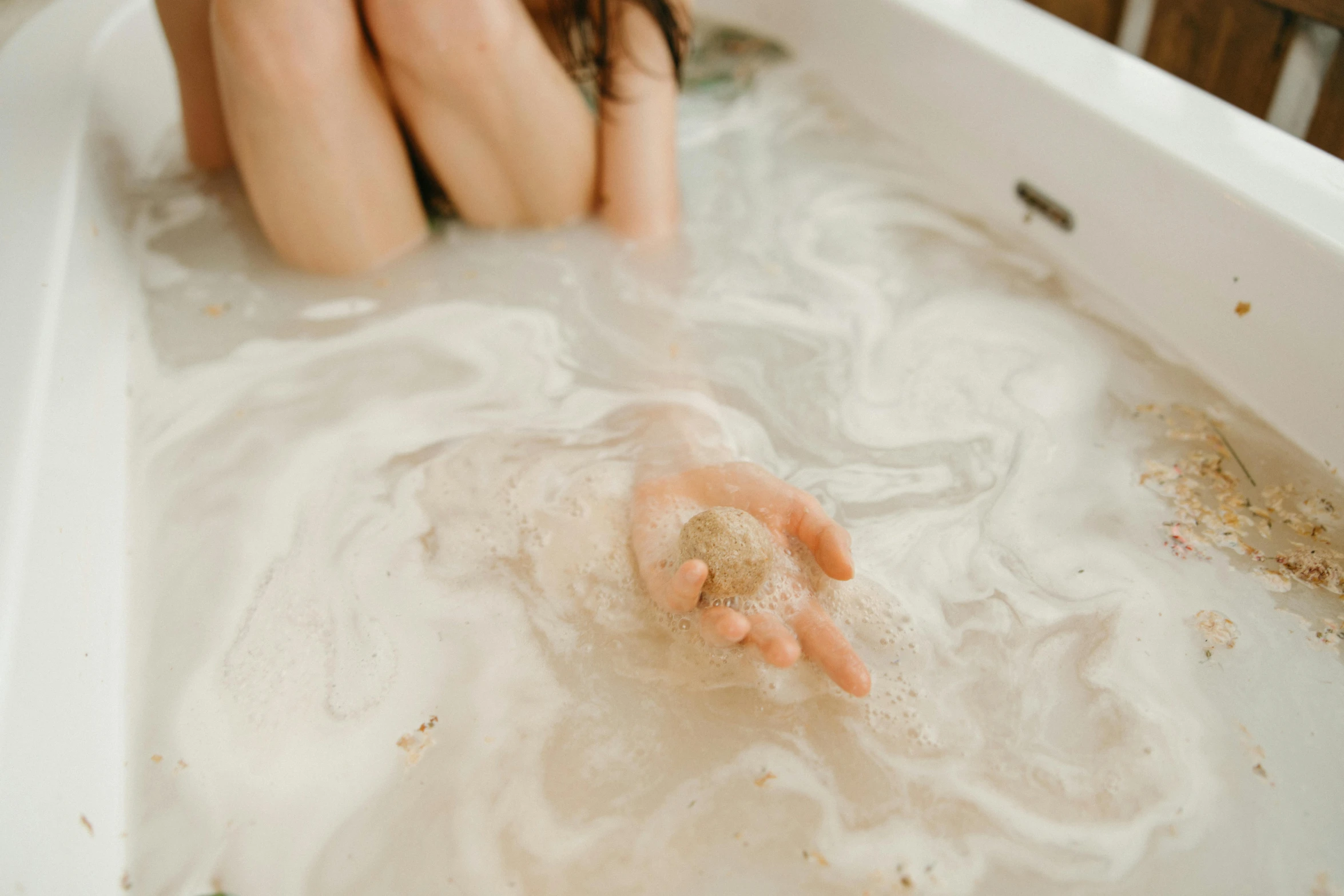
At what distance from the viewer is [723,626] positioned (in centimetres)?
74

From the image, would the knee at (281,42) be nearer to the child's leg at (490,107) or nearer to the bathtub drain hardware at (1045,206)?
the child's leg at (490,107)

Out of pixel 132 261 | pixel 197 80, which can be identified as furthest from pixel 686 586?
pixel 197 80

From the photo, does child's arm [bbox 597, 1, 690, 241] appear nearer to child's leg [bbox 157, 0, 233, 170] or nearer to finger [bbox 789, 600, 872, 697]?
child's leg [bbox 157, 0, 233, 170]

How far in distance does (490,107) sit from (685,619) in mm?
712

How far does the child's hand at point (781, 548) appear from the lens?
752 millimetres

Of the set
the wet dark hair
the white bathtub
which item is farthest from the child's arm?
the white bathtub

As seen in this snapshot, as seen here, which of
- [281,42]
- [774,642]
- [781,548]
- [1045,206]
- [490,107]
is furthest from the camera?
[1045,206]

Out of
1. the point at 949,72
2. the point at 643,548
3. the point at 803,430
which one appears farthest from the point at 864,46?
the point at 643,548

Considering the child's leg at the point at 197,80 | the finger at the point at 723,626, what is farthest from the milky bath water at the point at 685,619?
the child's leg at the point at 197,80

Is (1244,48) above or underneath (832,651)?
above

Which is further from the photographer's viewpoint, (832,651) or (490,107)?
(490,107)

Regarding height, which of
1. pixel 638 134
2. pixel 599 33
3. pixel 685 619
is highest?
pixel 599 33

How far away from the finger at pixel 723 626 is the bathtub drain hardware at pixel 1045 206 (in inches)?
30.2

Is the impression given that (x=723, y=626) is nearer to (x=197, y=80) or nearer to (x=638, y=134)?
(x=638, y=134)
